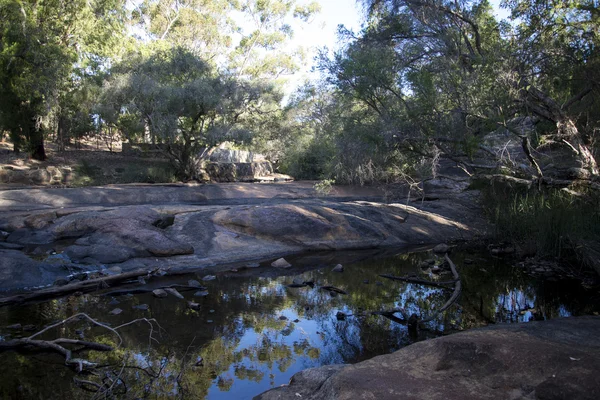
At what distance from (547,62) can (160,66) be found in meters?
16.9

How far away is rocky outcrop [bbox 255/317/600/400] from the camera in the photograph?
2928 millimetres

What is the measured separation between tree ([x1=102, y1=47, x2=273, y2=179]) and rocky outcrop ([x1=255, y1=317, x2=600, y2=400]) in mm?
16621

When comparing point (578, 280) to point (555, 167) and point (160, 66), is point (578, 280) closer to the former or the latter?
point (555, 167)

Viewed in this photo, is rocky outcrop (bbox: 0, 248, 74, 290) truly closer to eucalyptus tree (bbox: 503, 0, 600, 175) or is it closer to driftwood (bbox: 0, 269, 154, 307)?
driftwood (bbox: 0, 269, 154, 307)

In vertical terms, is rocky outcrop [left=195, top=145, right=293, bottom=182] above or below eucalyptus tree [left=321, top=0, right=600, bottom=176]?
below

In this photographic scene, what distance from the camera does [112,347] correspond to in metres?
4.52

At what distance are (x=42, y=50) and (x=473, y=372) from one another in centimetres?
1855

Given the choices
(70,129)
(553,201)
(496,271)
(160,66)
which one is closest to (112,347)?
(496,271)

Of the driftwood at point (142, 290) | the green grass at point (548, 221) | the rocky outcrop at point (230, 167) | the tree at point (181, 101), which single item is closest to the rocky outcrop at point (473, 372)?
the driftwood at point (142, 290)

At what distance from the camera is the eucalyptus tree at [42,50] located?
55.9 feet

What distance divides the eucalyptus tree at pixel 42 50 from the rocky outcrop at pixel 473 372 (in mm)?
17367

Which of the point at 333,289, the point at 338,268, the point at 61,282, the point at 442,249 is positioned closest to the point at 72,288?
the point at 61,282

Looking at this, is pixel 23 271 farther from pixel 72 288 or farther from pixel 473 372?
pixel 473 372

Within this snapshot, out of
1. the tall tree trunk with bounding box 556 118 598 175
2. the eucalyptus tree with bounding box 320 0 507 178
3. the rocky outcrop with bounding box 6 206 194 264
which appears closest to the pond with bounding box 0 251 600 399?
the rocky outcrop with bounding box 6 206 194 264
